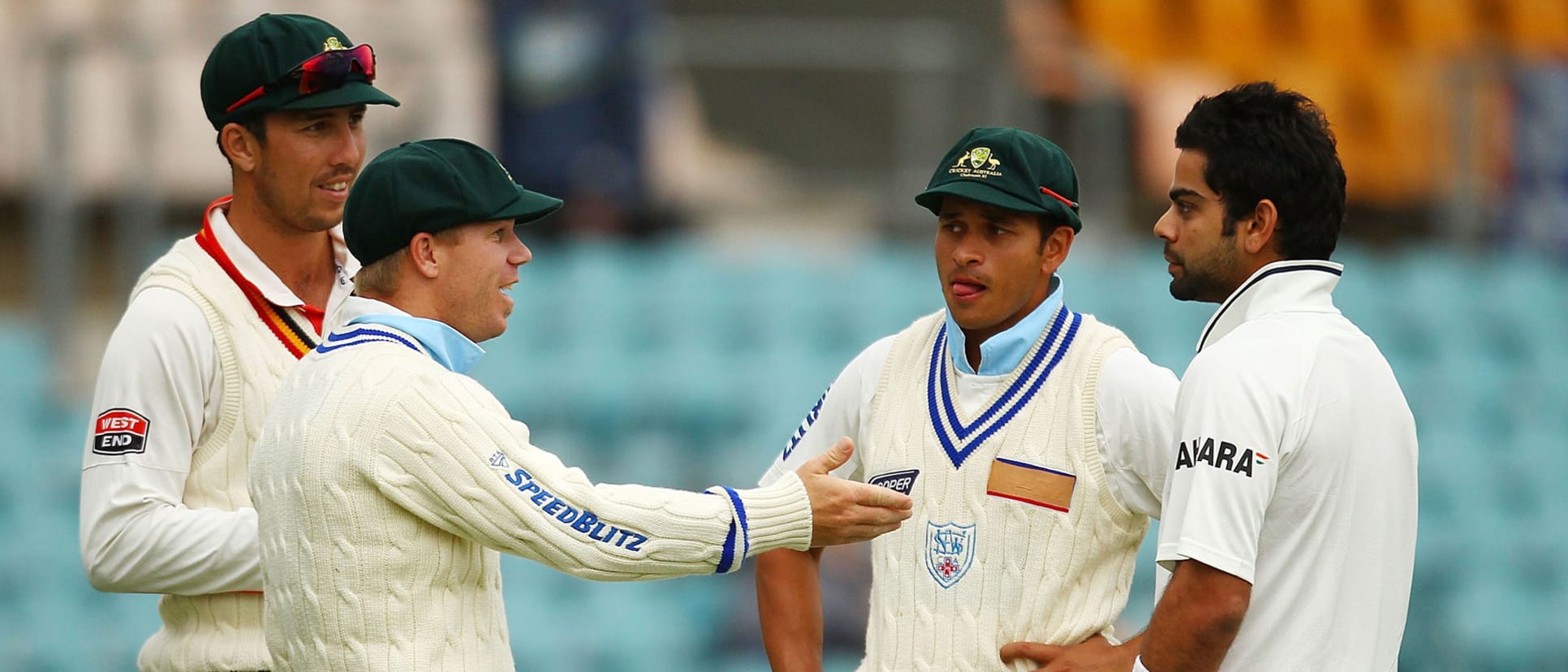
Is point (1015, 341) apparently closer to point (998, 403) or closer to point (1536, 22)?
point (998, 403)

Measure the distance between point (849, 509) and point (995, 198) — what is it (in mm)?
612

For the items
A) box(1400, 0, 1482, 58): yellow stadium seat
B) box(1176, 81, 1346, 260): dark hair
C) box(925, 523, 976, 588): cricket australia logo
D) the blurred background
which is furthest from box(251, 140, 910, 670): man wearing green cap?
box(1400, 0, 1482, 58): yellow stadium seat

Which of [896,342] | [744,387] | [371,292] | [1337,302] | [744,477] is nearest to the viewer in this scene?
[371,292]

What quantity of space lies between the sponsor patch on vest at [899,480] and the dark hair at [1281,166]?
0.71 m

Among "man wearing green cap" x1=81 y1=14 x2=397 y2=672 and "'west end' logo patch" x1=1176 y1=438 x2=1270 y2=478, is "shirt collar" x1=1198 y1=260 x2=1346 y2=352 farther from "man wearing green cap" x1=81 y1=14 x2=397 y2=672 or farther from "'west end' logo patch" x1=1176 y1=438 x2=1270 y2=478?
"man wearing green cap" x1=81 y1=14 x2=397 y2=672

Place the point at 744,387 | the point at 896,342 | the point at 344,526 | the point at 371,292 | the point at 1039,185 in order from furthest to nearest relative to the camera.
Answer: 1. the point at 744,387
2. the point at 896,342
3. the point at 1039,185
4. the point at 371,292
5. the point at 344,526

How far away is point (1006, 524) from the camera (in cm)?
297

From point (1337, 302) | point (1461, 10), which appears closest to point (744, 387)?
point (1337, 302)

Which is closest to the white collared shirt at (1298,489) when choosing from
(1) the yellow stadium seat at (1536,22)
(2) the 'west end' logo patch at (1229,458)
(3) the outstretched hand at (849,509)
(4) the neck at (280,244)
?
(2) the 'west end' logo patch at (1229,458)

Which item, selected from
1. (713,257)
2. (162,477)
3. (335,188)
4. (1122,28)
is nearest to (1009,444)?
(335,188)

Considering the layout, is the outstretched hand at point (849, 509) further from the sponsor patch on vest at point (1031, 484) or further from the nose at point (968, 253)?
the nose at point (968, 253)

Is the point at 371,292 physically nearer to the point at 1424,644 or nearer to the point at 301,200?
the point at 301,200

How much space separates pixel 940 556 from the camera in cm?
301

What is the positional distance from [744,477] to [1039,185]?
3.94 m
